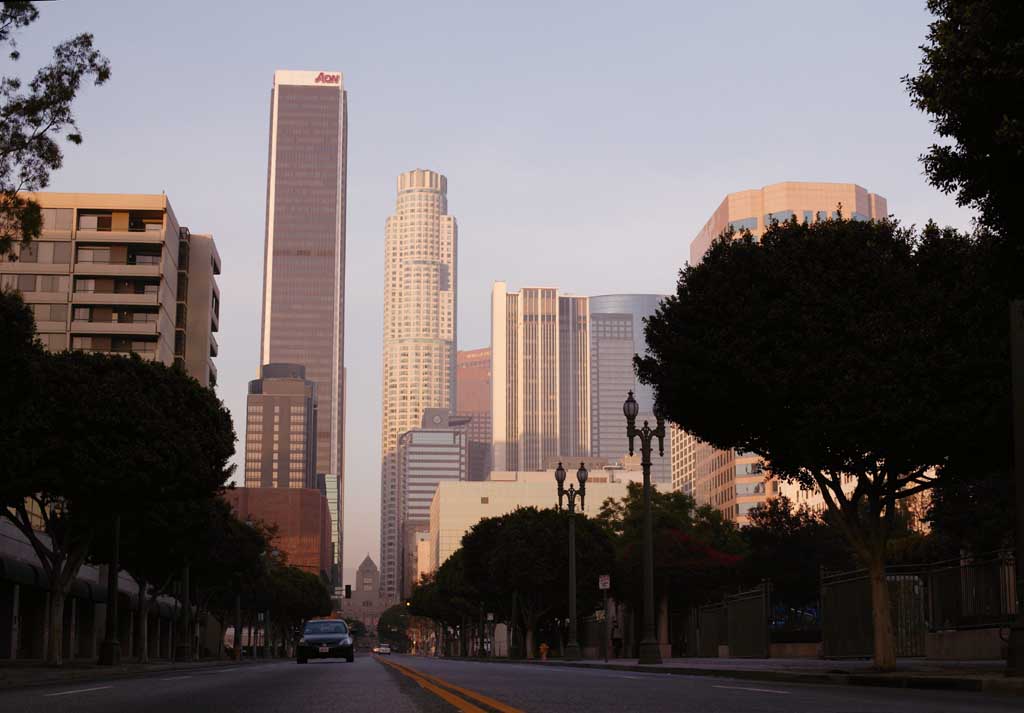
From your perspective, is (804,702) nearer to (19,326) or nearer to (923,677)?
(923,677)

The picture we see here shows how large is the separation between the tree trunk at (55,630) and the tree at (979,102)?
31985 mm

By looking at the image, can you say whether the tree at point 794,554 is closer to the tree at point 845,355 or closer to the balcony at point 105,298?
the balcony at point 105,298

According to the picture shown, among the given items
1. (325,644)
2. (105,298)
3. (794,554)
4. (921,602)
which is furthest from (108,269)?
(921,602)

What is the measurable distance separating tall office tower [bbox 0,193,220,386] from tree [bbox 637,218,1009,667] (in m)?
80.5

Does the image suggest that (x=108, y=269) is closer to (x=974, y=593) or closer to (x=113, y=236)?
(x=113, y=236)

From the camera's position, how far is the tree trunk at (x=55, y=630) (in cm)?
3906

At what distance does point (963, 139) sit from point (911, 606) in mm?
20151

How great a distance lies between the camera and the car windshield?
3950 cm

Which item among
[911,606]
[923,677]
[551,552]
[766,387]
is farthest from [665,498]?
[923,677]

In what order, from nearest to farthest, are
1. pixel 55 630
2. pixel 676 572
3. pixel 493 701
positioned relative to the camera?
pixel 493 701
pixel 55 630
pixel 676 572

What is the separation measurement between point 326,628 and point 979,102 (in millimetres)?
30360

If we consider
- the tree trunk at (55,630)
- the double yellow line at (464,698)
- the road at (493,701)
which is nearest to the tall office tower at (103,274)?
the tree trunk at (55,630)

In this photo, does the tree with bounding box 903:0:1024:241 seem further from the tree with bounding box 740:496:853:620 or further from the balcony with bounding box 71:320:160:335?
the balcony with bounding box 71:320:160:335

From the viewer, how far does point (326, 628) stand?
39.8m
